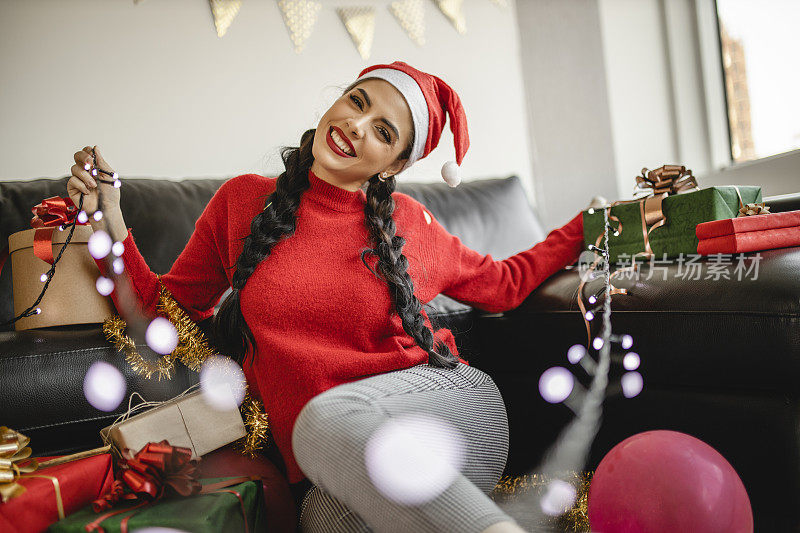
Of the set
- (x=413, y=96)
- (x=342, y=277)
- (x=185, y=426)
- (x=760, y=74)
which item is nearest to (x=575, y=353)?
(x=342, y=277)

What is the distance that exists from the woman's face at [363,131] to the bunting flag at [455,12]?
4.26ft

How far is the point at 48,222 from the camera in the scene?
1.06m

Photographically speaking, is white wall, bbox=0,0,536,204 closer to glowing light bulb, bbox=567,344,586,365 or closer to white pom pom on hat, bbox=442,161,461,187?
white pom pom on hat, bbox=442,161,461,187

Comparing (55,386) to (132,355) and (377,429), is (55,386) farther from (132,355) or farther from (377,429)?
(377,429)

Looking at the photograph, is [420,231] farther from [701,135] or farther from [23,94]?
[701,135]

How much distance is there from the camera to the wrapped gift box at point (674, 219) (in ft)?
3.90

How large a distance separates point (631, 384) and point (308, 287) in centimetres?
67

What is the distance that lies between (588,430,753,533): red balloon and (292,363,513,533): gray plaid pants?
20 cm

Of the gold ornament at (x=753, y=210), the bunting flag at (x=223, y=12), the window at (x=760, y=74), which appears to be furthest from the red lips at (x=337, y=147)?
the window at (x=760, y=74)

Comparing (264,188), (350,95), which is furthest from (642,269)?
(264,188)

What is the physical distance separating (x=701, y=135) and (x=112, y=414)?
8.09ft

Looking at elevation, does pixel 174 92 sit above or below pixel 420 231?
above

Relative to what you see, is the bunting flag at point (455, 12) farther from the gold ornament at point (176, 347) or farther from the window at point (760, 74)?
the gold ornament at point (176, 347)

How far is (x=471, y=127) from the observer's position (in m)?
2.35
